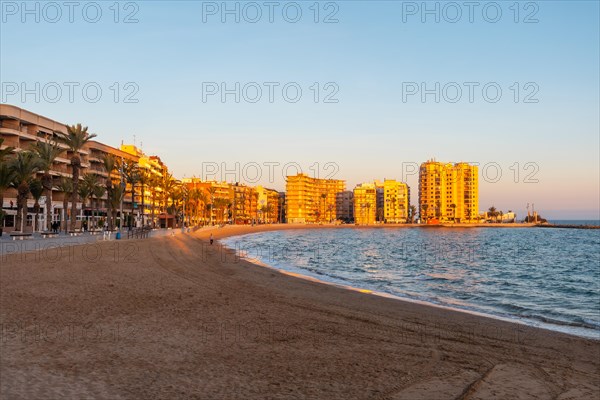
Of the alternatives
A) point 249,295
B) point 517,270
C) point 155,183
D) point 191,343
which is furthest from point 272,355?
point 155,183

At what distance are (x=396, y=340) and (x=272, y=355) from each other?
3691mm

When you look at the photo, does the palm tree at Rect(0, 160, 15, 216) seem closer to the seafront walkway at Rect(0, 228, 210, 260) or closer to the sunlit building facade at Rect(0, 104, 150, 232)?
the seafront walkway at Rect(0, 228, 210, 260)

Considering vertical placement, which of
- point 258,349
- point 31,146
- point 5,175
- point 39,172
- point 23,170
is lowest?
point 258,349

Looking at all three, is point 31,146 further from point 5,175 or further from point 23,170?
point 5,175

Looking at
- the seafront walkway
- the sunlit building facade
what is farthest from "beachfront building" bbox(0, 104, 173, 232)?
the seafront walkway

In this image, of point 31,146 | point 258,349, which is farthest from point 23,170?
point 258,349

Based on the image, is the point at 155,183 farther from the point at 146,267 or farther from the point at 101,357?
the point at 101,357

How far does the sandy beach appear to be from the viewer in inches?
317

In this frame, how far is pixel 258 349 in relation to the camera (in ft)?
34.9

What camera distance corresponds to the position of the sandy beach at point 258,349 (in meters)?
8.05

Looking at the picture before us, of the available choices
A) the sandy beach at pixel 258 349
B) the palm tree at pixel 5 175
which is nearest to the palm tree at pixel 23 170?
the palm tree at pixel 5 175

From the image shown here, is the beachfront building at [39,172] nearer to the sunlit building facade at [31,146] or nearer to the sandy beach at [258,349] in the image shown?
the sunlit building facade at [31,146]

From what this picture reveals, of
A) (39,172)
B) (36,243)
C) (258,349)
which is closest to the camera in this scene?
(258,349)

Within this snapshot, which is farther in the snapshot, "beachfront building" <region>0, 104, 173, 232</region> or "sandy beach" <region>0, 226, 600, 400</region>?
"beachfront building" <region>0, 104, 173, 232</region>
